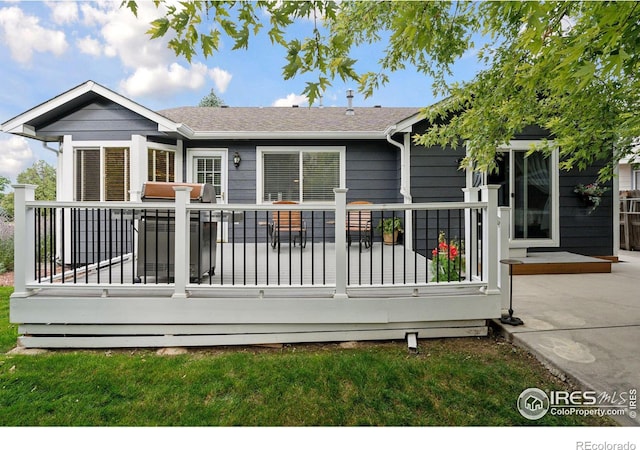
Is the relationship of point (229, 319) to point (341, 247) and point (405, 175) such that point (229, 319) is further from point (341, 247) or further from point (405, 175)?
point (405, 175)

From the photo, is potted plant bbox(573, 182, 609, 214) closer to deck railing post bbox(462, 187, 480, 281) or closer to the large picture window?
deck railing post bbox(462, 187, 480, 281)

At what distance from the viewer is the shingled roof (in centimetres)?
741

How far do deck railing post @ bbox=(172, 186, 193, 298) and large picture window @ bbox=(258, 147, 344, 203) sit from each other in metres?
4.31

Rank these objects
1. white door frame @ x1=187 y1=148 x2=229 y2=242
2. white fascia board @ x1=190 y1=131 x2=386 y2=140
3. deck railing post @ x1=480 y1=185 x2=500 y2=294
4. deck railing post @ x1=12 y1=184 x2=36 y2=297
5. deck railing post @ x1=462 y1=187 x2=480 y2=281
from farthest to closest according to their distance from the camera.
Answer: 1. white door frame @ x1=187 y1=148 x2=229 y2=242
2. white fascia board @ x1=190 y1=131 x2=386 y2=140
3. deck railing post @ x1=462 y1=187 x2=480 y2=281
4. deck railing post @ x1=480 y1=185 x2=500 y2=294
5. deck railing post @ x1=12 y1=184 x2=36 y2=297

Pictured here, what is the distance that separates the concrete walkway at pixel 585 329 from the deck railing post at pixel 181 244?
126 inches

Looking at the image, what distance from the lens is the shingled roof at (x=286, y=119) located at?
7410 millimetres

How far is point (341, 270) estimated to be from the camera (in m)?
3.21

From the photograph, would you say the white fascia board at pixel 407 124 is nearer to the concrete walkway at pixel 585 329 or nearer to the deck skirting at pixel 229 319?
the concrete walkway at pixel 585 329

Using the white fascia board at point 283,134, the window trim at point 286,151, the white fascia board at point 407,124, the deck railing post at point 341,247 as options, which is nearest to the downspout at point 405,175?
the white fascia board at point 407,124

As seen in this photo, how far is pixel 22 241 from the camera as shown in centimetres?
313

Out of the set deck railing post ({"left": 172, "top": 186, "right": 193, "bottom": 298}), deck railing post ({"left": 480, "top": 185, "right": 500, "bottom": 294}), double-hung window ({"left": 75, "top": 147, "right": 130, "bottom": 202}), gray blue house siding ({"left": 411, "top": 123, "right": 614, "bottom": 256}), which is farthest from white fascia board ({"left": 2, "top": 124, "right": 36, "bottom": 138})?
deck railing post ({"left": 480, "top": 185, "right": 500, "bottom": 294})

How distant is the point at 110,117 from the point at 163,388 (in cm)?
597
